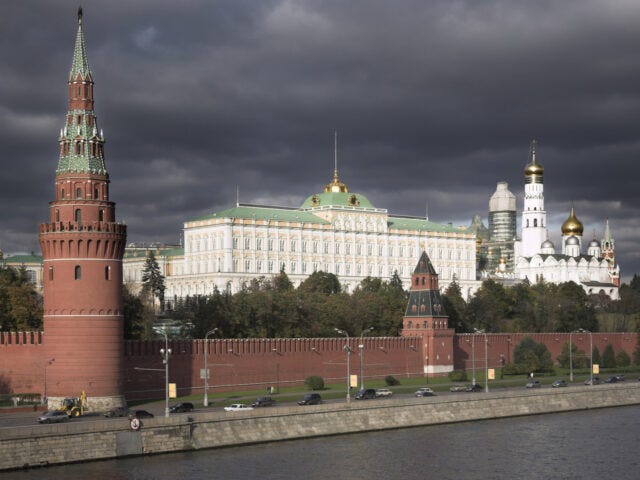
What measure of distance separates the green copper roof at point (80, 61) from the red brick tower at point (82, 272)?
9 cm

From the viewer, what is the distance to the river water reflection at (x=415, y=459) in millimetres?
58250

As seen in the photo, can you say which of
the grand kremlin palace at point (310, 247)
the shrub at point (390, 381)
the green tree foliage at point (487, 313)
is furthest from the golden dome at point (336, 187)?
the shrub at point (390, 381)

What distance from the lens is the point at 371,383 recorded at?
99750mm

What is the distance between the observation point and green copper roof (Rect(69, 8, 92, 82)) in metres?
75.8

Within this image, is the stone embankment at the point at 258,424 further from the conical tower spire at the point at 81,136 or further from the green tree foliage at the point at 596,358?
the green tree foliage at the point at 596,358

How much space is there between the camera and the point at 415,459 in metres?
63.6

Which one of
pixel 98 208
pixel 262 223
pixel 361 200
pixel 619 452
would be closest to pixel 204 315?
pixel 98 208

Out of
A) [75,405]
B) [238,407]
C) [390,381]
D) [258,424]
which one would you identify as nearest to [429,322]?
[390,381]

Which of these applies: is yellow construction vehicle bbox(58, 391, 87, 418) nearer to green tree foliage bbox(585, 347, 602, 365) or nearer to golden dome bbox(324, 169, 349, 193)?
green tree foliage bbox(585, 347, 602, 365)

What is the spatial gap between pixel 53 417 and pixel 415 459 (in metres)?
19.4

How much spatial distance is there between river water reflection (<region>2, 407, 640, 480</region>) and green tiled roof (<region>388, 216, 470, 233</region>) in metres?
115

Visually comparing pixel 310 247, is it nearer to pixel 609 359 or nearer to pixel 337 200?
pixel 337 200

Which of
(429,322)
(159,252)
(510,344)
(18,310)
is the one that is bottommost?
(510,344)

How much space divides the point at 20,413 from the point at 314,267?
10483 cm
